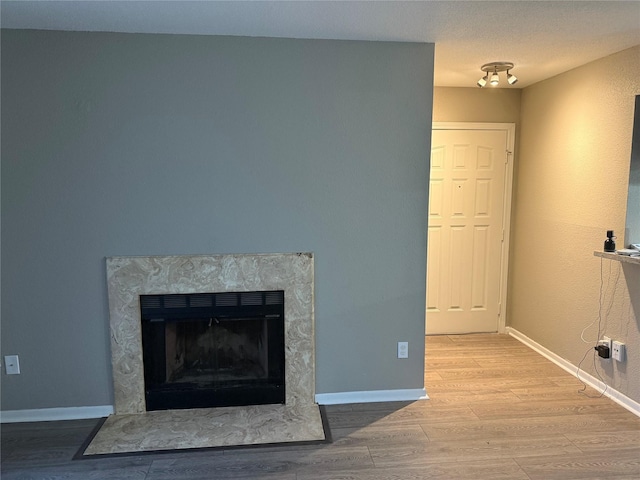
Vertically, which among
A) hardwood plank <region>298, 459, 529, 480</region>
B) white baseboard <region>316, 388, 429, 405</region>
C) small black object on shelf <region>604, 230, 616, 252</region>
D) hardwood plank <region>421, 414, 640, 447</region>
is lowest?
hardwood plank <region>298, 459, 529, 480</region>

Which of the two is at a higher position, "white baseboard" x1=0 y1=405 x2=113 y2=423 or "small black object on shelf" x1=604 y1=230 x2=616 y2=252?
"small black object on shelf" x1=604 y1=230 x2=616 y2=252

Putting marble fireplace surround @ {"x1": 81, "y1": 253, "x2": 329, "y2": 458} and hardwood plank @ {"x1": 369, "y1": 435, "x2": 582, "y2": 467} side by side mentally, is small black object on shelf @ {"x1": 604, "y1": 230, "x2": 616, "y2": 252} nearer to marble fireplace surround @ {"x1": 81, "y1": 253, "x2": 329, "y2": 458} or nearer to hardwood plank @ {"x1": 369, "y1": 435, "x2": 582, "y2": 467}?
hardwood plank @ {"x1": 369, "y1": 435, "x2": 582, "y2": 467}

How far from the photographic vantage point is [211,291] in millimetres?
2670

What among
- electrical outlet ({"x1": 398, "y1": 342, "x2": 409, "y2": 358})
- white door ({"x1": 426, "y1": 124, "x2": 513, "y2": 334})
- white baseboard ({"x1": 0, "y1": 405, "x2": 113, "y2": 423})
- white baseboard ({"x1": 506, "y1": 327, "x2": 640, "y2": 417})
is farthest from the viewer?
white door ({"x1": 426, "y1": 124, "x2": 513, "y2": 334})

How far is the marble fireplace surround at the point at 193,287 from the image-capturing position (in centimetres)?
262

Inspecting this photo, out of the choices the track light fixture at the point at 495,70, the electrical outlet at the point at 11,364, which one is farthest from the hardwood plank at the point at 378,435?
the track light fixture at the point at 495,70

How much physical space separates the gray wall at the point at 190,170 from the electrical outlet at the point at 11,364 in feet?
0.13

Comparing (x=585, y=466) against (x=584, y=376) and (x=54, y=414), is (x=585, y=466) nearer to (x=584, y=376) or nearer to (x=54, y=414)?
(x=584, y=376)

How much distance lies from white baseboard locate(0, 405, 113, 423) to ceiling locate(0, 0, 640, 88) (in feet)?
7.42

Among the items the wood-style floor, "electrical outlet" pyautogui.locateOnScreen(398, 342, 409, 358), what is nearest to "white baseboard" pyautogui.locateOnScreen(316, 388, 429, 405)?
the wood-style floor

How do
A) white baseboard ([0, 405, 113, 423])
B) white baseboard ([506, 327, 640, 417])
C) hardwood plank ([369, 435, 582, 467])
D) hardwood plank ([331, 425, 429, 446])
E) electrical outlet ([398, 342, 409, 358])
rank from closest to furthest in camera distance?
hardwood plank ([369, 435, 582, 467]) < hardwood plank ([331, 425, 429, 446]) < white baseboard ([0, 405, 113, 423]) < white baseboard ([506, 327, 640, 417]) < electrical outlet ([398, 342, 409, 358])

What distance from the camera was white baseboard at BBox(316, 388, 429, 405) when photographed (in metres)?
2.84

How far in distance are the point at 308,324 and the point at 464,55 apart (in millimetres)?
2092

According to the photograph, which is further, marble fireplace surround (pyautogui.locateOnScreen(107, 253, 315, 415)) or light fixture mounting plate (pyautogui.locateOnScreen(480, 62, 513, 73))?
light fixture mounting plate (pyautogui.locateOnScreen(480, 62, 513, 73))
